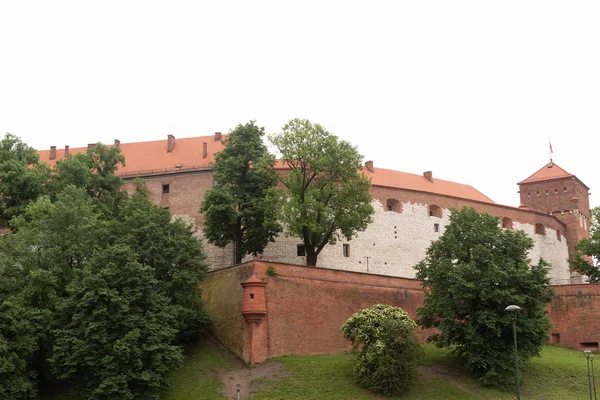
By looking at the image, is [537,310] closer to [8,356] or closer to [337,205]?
[337,205]

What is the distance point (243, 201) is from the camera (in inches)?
1730

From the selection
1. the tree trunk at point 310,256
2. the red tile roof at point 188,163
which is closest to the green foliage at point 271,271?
the tree trunk at point 310,256

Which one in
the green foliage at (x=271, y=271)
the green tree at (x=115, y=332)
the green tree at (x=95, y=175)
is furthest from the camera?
the green tree at (x=95, y=175)

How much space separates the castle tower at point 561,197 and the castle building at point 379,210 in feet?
6.46

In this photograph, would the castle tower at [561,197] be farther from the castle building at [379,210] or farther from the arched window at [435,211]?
the arched window at [435,211]

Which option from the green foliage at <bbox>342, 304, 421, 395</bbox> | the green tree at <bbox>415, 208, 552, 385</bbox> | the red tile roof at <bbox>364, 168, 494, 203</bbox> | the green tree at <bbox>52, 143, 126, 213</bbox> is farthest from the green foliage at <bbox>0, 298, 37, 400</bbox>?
the red tile roof at <bbox>364, 168, 494, 203</bbox>

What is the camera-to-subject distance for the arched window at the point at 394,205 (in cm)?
5406

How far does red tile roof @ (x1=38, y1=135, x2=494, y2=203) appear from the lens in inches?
2122

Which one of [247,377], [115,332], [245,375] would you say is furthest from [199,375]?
[115,332]

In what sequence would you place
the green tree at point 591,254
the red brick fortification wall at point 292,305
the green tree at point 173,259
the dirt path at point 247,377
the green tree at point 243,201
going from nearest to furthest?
1. the dirt path at point 247,377
2. the green tree at point 173,259
3. the red brick fortification wall at point 292,305
4. the green tree at point 243,201
5. the green tree at point 591,254

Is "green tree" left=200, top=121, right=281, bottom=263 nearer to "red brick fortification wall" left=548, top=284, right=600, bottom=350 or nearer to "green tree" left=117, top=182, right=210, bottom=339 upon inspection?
"green tree" left=117, top=182, right=210, bottom=339

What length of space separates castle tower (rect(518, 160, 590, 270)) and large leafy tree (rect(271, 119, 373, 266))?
95.1 ft

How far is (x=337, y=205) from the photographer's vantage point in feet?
140

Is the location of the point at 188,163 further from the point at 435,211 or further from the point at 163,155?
the point at 435,211
